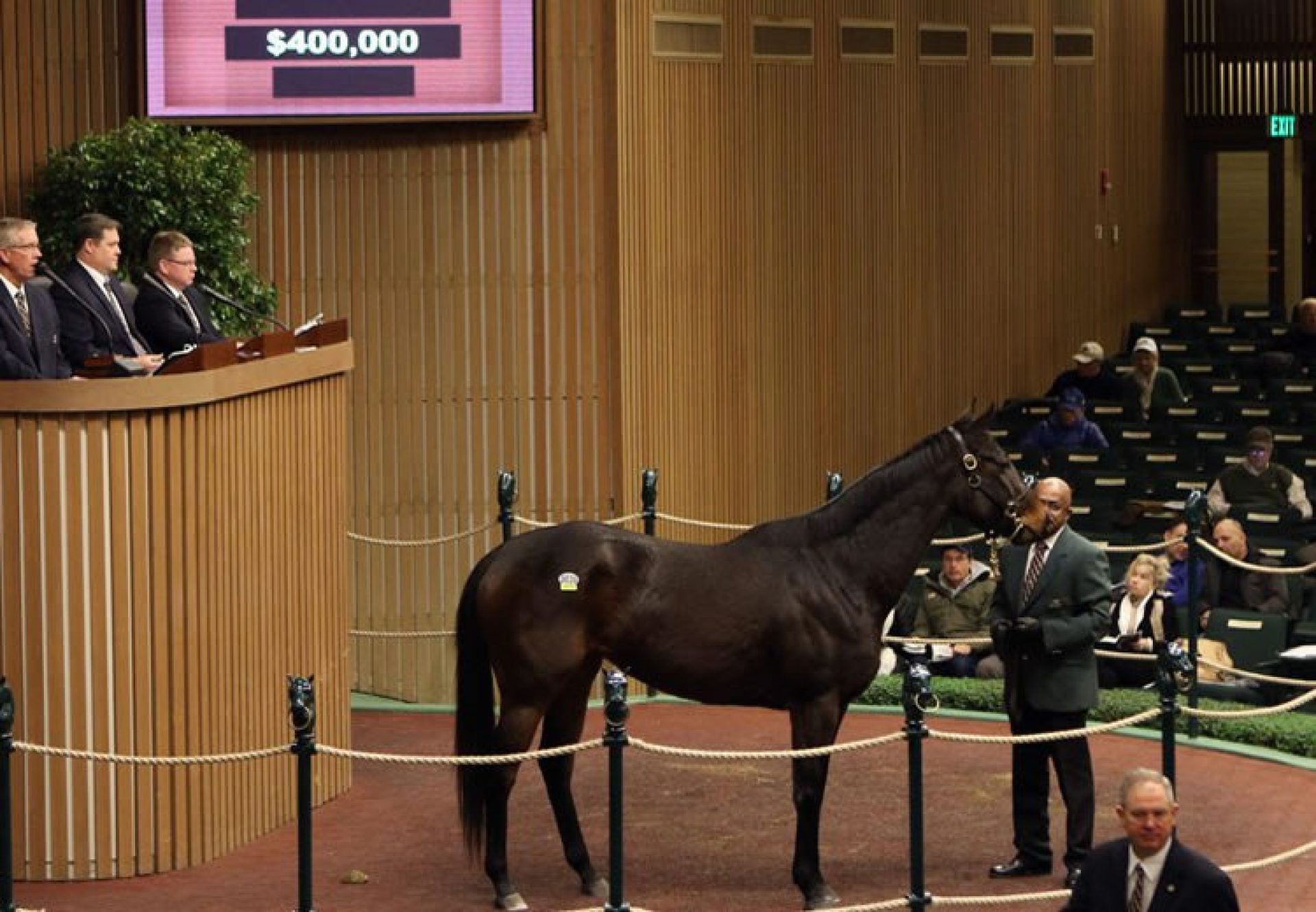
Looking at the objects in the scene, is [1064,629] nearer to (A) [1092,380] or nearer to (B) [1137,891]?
(B) [1137,891]

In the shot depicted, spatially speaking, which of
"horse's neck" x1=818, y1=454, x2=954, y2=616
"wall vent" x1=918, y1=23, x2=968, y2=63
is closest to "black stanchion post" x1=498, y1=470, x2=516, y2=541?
"horse's neck" x1=818, y1=454, x2=954, y2=616

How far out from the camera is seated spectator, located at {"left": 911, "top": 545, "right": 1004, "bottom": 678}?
1517 centimetres

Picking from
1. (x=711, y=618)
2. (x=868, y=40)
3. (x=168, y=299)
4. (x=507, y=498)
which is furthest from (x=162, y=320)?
(x=868, y=40)

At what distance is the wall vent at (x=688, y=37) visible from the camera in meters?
16.9

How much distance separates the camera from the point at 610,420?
633 inches

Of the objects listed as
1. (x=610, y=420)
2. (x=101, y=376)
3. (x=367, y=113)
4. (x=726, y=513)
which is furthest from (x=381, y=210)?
(x=101, y=376)

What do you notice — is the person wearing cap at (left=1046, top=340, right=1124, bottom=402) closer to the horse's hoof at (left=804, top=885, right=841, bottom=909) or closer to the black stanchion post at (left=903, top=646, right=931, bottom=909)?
the horse's hoof at (left=804, top=885, right=841, bottom=909)

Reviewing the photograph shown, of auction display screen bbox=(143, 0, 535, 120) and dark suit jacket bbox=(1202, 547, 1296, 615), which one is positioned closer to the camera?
dark suit jacket bbox=(1202, 547, 1296, 615)

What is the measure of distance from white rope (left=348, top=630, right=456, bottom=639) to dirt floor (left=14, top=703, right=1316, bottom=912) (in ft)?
3.33

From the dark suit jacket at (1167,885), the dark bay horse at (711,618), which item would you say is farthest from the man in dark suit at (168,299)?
the dark suit jacket at (1167,885)

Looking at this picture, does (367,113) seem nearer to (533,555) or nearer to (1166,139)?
(533,555)

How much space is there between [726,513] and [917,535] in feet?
19.6

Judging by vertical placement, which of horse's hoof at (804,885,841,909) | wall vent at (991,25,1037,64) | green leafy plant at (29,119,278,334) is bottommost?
horse's hoof at (804,885,841,909)

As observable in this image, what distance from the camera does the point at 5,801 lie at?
959 centimetres
